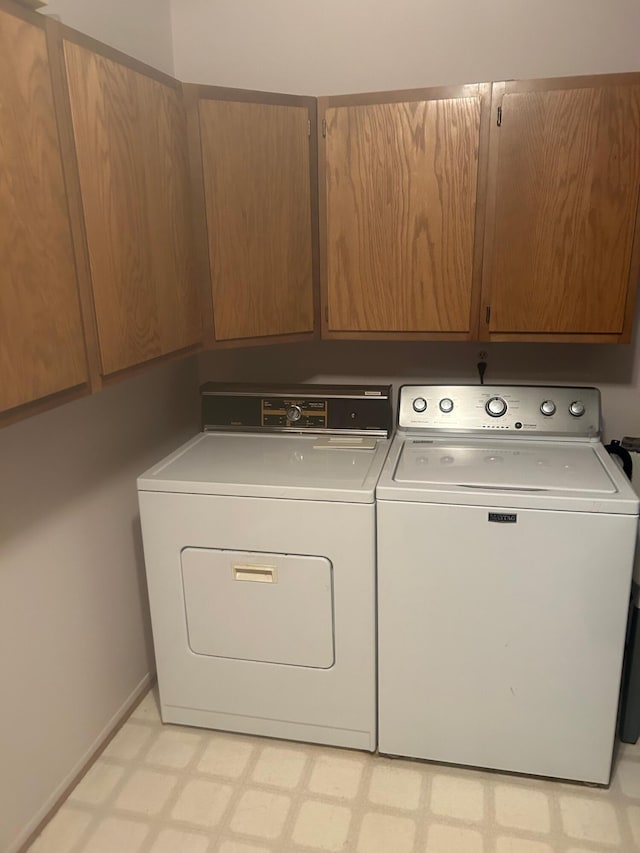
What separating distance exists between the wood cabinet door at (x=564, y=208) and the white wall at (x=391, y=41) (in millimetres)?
378

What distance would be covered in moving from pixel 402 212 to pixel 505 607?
1183 millimetres

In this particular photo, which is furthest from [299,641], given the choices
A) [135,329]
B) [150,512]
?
[135,329]

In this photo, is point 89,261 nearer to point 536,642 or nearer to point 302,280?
point 302,280

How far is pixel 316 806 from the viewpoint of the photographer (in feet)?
5.78

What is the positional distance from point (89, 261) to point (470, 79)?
1.44 m

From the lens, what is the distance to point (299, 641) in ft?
6.11

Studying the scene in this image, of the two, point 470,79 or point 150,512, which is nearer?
point 150,512

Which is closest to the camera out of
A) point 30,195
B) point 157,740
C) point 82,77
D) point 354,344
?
point 30,195

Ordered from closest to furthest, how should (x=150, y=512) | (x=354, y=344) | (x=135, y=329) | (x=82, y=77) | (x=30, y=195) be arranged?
(x=30, y=195) → (x=82, y=77) → (x=135, y=329) → (x=150, y=512) → (x=354, y=344)

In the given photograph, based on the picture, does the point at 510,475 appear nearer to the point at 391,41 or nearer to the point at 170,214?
the point at 170,214

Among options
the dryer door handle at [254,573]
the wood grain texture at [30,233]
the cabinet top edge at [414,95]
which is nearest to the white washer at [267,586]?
the dryer door handle at [254,573]

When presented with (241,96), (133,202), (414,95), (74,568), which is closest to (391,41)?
(414,95)

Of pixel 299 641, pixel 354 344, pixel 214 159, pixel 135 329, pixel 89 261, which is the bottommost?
pixel 299 641

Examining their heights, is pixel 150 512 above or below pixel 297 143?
below
